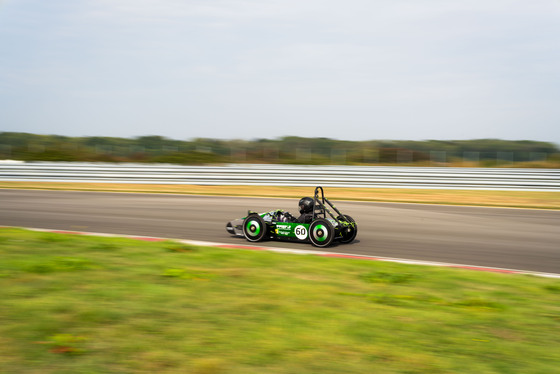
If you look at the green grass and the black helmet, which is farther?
the black helmet

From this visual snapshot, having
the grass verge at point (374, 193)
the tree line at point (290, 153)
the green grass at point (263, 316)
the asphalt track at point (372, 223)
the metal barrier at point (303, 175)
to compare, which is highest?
the tree line at point (290, 153)

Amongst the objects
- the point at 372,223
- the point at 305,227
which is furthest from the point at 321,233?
the point at 372,223

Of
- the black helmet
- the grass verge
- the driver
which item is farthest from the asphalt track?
the grass verge

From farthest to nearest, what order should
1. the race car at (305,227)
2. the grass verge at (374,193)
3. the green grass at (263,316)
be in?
the grass verge at (374,193)
the race car at (305,227)
the green grass at (263,316)

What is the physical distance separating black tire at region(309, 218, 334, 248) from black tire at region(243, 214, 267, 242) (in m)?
0.84

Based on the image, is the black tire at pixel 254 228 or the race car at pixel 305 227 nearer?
the race car at pixel 305 227

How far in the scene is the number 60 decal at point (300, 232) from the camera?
8.25 meters

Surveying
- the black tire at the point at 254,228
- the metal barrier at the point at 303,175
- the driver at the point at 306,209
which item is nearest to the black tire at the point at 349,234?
the driver at the point at 306,209

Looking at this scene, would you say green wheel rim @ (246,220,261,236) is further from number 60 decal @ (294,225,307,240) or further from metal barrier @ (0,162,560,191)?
metal barrier @ (0,162,560,191)

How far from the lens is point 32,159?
24.8m

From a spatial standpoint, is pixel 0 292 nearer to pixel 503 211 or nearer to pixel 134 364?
pixel 134 364

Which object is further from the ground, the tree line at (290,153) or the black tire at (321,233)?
the tree line at (290,153)

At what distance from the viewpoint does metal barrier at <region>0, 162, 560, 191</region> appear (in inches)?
657

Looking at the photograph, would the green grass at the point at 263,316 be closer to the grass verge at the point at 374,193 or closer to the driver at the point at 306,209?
the driver at the point at 306,209
